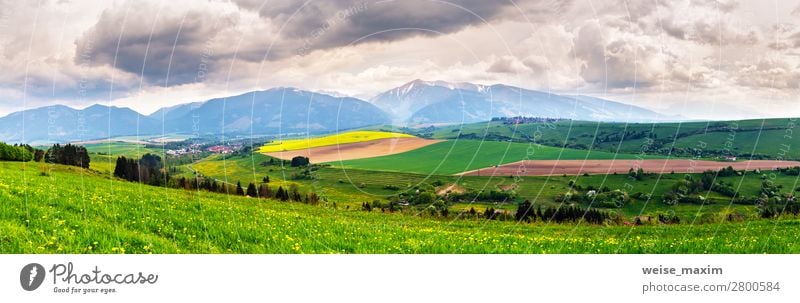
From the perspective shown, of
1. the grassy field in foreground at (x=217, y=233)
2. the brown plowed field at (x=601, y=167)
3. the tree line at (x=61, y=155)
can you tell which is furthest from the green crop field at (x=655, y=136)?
the tree line at (x=61, y=155)

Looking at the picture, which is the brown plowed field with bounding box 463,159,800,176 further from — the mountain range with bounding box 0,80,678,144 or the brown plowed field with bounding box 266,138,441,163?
the mountain range with bounding box 0,80,678,144

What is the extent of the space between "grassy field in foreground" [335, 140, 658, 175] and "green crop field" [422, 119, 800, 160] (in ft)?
1.41

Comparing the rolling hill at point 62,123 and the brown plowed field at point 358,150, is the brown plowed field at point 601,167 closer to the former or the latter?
the brown plowed field at point 358,150

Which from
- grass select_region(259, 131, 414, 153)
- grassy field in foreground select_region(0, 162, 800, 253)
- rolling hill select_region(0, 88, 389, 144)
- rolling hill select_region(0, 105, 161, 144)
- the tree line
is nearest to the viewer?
grassy field in foreground select_region(0, 162, 800, 253)

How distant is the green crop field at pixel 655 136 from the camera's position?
55.5ft

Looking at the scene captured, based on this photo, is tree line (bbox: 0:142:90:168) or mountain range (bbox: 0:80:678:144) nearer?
mountain range (bbox: 0:80:678:144)

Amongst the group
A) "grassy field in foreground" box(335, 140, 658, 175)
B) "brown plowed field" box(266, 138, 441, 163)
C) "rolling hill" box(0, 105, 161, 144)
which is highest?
"rolling hill" box(0, 105, 161, 144)

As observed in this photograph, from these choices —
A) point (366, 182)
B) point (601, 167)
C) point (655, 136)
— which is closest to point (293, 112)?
point (366, 182)

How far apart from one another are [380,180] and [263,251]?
315 inches

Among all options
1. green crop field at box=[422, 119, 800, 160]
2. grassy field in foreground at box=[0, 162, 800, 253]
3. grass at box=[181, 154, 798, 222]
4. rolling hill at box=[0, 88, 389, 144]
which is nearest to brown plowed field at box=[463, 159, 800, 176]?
grass at box=[181, 154, 798, 222]

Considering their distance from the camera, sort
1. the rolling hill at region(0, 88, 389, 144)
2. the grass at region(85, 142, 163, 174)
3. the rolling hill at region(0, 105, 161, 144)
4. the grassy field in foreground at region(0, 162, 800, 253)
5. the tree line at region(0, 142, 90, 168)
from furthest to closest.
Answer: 1. the tree line at region(0, 142, 90, 168)
2. the grass at region(85, 142, 163, 174)
3. the rolling hill at region(0, 105, 161, 144)
4. the rolling hill at region(0, 88, 389, 144)
5. the grassy field in foreground at region(0, 162, 800, 253)

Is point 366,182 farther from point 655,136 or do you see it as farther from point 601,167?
point 655,136

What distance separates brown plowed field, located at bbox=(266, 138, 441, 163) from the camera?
14781 millimetres
